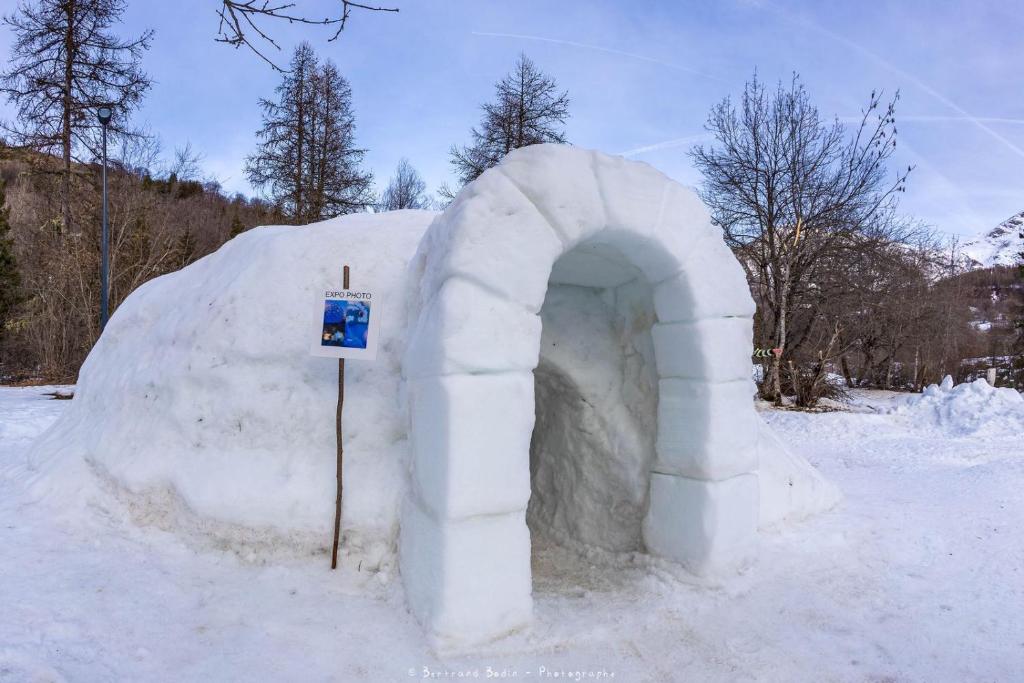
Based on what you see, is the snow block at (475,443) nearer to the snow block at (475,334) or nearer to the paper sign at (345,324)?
the snow block at (475,334)

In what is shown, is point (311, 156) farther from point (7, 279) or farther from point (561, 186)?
point (561, 186)

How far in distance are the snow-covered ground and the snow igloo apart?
0.18m

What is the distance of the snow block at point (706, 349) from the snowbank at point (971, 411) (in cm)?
745

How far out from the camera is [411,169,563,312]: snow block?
2816 mm

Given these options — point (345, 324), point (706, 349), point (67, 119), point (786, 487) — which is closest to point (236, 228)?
point (67, 119)

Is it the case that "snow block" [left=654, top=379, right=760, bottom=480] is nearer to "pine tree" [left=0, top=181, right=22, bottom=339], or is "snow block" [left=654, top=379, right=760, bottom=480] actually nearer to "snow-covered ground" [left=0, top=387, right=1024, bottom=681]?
"snow-covered ground" [left=0, top=387, right=1024, bottom=681]

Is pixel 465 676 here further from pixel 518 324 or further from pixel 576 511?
pixel 576 511

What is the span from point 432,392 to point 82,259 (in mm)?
14830

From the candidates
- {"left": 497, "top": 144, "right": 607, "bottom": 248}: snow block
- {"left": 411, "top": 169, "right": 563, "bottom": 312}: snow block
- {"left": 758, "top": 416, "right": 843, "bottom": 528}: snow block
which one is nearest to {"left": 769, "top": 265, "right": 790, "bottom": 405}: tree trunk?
{"left": 758, "top": 416, "right": 843, "bottom": 528}: snow block

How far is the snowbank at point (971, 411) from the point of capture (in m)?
8.90

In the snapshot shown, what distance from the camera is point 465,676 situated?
8.22ft

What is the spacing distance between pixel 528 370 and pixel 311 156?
1649 centimetres

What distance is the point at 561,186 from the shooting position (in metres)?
3.03

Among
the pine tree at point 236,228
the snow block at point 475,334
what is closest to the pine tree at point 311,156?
the pine tree at point 236,228
